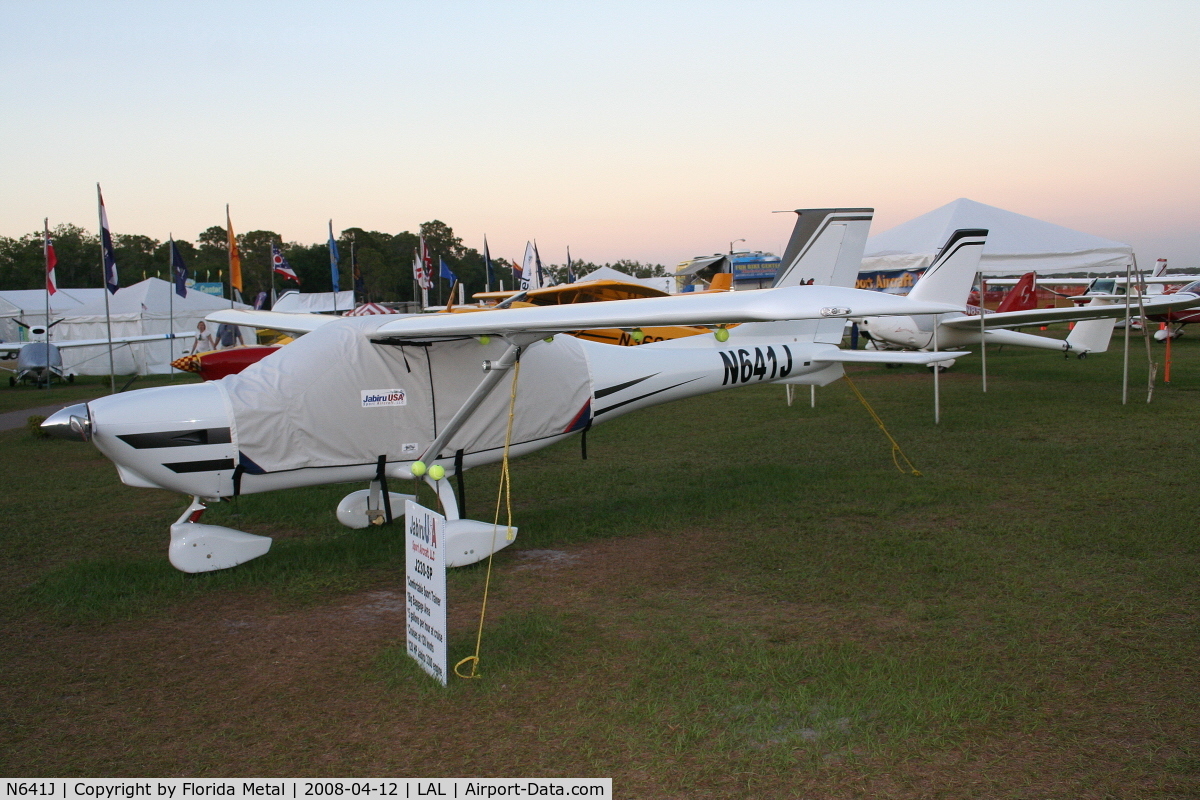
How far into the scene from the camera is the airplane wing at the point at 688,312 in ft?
14.7

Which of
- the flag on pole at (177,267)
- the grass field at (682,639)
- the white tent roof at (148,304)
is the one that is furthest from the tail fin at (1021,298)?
the white tent roof at (148,304)

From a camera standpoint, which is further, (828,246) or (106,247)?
(106,247)

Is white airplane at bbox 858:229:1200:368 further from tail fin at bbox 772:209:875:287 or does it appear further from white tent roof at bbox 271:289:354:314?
white tent roof at bbox 271:289:354:314

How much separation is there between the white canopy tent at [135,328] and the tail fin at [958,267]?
65.2ft

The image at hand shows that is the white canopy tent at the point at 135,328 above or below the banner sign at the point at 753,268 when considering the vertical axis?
below

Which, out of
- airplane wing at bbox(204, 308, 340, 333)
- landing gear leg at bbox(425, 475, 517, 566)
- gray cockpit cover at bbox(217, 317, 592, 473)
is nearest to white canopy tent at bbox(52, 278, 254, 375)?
airplane wing at bbox(204, 308, 340, 333)

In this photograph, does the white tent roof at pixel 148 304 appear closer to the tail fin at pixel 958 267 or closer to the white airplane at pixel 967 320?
the white airplane at pixel 967 320

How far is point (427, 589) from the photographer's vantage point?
431cm

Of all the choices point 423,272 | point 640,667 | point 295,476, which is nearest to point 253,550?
point 295,476

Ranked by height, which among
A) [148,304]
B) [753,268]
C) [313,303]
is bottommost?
[148,304]

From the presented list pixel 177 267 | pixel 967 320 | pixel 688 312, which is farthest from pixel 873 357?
pixel 177 267

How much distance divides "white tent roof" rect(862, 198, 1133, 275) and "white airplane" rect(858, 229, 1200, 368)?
1141mm

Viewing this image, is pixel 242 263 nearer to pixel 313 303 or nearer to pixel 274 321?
pixel 313 303

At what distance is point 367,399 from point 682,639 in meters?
2.86
